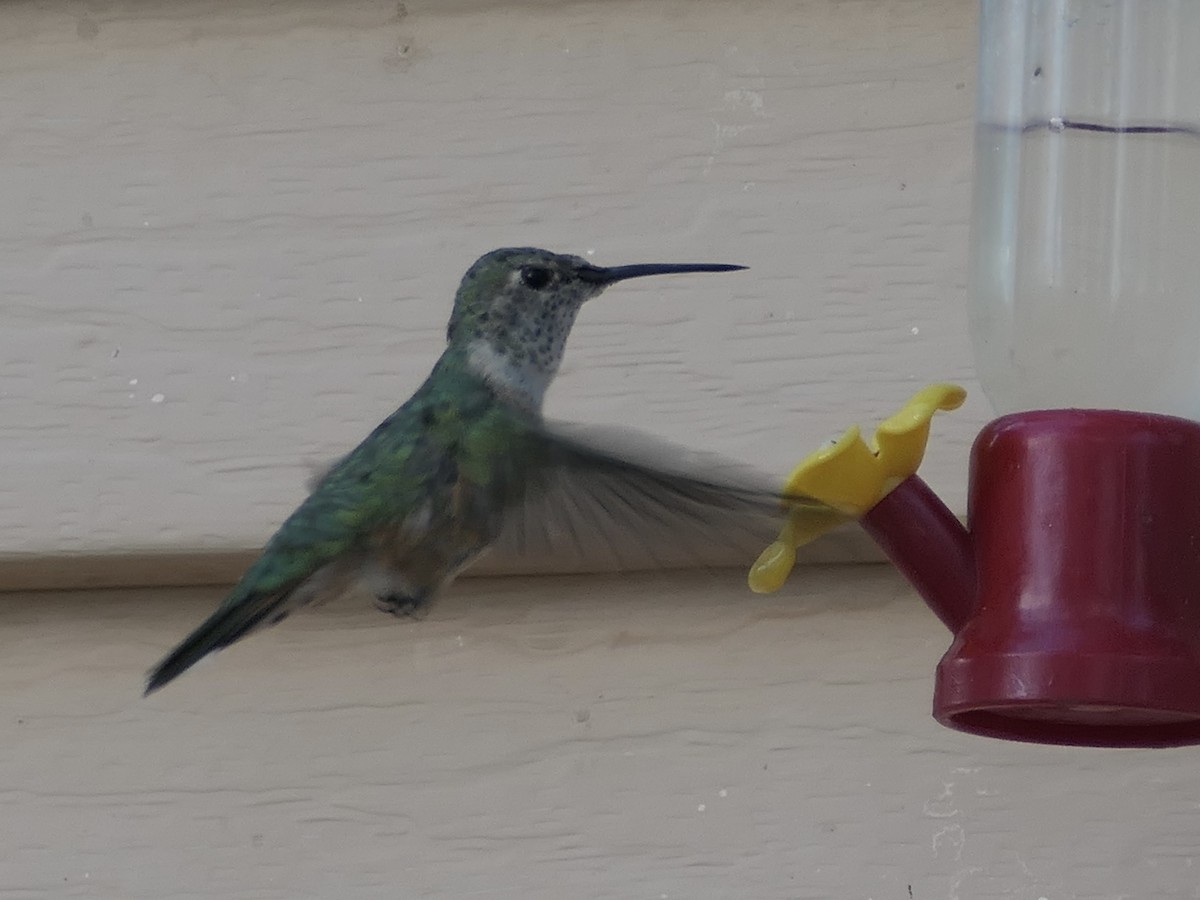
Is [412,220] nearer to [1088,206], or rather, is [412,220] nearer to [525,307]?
[525,307]

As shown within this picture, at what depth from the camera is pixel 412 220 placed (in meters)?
2.01

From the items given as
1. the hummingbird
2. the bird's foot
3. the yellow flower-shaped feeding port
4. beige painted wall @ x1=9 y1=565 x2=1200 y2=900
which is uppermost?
the yellow flower-shaped feeding port

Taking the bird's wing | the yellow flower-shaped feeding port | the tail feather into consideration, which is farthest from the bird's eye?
the yellow flower-shaped feeding port

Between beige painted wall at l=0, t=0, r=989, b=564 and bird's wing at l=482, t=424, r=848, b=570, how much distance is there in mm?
219

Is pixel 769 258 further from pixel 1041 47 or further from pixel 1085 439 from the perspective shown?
pixel 1085 439

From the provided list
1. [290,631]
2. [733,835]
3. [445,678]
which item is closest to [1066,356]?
[733,835]

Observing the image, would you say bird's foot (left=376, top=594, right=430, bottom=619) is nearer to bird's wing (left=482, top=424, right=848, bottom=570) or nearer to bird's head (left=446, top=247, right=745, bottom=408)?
bird's wing (left=482, top=424, right=848, bottom=570)

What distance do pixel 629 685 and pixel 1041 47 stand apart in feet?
2.40

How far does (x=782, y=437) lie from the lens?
1.90 metres

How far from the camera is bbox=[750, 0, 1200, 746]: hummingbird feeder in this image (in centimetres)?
138

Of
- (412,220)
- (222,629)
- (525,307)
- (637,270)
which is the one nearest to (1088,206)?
(637,270)

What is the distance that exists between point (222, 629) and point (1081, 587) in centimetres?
70

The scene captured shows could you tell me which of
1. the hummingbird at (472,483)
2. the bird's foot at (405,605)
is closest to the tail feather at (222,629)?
the hummingbird at (472,483)

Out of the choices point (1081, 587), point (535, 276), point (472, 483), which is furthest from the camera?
point (535, 276)
